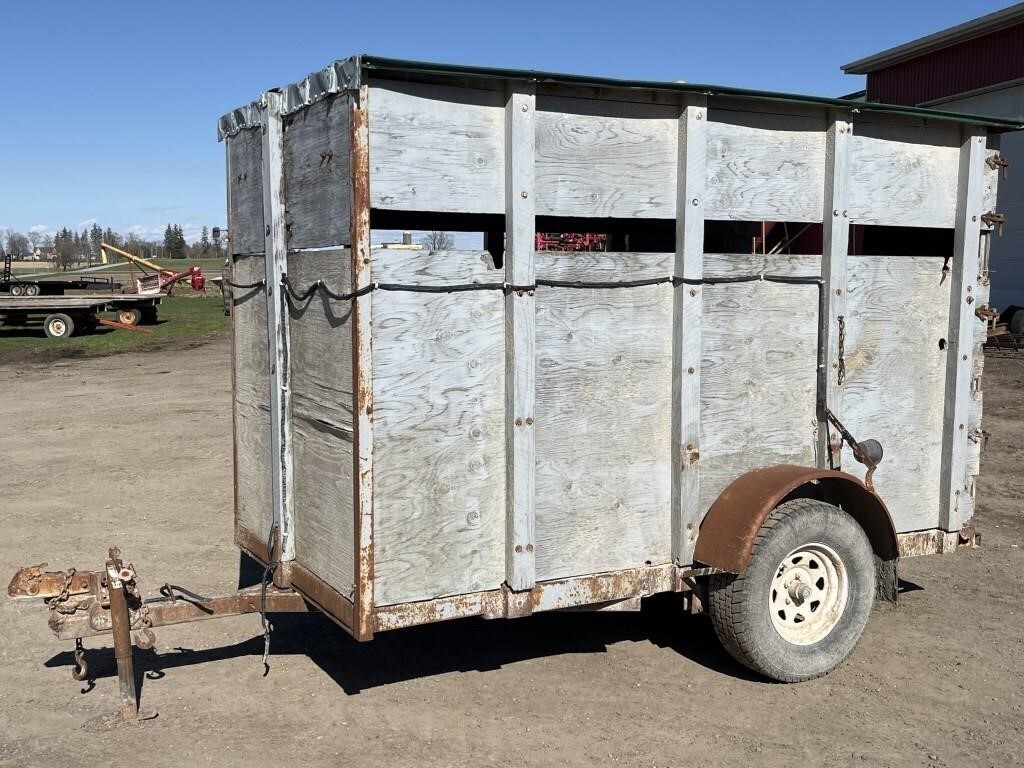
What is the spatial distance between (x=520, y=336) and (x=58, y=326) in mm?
23786

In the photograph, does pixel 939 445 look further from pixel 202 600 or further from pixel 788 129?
pixel 202 600

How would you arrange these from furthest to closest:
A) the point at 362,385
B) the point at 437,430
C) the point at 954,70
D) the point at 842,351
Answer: the point at 954,70 < the point at 842,351 < the point at 437,430 < the point at 362,385

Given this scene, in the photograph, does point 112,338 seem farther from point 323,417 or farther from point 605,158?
point 605,158

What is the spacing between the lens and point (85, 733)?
452 centimetres

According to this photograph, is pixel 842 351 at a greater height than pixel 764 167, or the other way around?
pixel 764 167

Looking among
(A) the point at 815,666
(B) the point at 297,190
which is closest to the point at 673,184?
(B) the point at 297,190

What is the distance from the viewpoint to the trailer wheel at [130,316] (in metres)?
28.3

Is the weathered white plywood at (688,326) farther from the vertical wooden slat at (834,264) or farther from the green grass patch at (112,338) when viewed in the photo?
the green grass patch at (112,338)

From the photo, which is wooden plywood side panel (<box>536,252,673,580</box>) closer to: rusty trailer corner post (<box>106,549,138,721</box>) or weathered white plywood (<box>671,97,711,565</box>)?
weathered white plywood (<box>671,97,711,565</box>)

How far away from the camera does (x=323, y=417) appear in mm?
4570

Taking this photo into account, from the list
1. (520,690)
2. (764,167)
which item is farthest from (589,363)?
(520,690)

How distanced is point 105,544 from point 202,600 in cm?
320

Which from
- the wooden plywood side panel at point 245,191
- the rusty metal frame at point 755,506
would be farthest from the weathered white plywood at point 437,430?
the wooden plywood side panel at point 245,191

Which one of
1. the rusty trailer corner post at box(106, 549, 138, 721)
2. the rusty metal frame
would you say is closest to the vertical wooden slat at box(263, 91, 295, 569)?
the rusty trailer corner post at box(106, 549, 138, 721)
